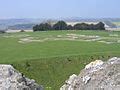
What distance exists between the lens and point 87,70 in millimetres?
17953

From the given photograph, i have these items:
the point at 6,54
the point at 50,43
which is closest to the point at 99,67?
the point at 6,54

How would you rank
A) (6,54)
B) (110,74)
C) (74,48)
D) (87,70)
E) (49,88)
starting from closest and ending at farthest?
1. (110,74)
2. (87,70)
3. (49,88)
4. (6,54)
5. (74,48)

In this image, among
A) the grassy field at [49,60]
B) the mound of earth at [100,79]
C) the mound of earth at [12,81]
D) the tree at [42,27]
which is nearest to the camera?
the mound of earth at [100,79]

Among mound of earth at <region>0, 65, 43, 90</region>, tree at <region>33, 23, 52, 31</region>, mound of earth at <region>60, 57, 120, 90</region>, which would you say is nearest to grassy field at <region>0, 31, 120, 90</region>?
mound of earth at <region>0, 65, 43, 90</region>

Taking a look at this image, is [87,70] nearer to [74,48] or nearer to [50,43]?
[74,48]

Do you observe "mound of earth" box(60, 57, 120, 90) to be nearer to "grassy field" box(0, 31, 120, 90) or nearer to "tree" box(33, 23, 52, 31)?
"grassy field" box(0, 31, 120, 90)

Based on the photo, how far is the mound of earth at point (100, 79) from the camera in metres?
16.2

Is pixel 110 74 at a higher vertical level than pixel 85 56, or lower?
higher

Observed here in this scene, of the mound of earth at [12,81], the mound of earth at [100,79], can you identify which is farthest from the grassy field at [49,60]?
the mound of earth at [100,79]

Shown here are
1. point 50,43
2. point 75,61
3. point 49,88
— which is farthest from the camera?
point 50,43

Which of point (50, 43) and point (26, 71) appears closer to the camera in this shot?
point (26, 71)

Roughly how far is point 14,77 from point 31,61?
80.0 feet

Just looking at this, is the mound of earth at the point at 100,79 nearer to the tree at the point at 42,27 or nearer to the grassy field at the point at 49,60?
the grassy field at the point at 49,60

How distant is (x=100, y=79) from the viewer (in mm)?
16562
